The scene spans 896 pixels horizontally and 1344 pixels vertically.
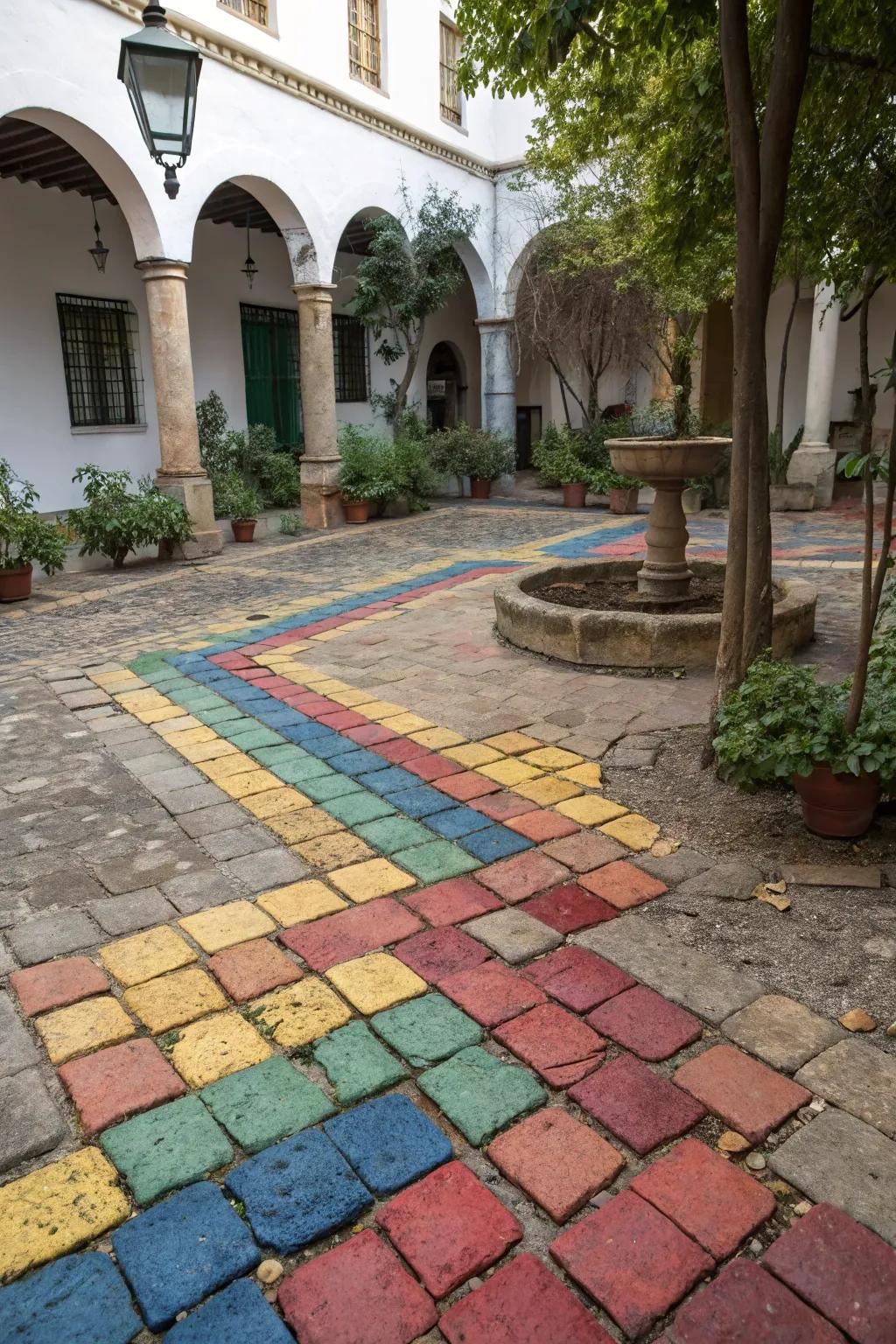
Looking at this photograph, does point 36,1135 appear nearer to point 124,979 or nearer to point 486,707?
point 124,979

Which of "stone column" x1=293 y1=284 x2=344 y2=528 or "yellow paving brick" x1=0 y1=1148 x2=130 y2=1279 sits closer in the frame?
"yellow paving brick" x1=0 y1=1148 x2=130 y2=1279

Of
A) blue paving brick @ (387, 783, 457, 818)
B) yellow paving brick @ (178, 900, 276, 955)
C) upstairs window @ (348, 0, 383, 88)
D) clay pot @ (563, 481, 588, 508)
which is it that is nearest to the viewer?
yellow paving brick @ (178, 900, 276, 955)

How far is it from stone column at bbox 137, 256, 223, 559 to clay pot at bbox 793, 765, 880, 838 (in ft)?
27.3

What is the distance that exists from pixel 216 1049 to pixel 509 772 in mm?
1941

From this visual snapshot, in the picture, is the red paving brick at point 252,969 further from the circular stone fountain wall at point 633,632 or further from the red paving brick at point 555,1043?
the circular stone fountain wall at point 633,632

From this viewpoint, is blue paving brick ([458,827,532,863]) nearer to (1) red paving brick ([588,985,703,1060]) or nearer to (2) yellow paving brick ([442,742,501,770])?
(2) yellow paving brick ([442,742,501,770])

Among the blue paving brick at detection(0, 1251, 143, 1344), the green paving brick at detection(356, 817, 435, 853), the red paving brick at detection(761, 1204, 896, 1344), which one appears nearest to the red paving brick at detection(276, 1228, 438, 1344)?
the blue paving brick at detection(0, 1251, 143, 1344)

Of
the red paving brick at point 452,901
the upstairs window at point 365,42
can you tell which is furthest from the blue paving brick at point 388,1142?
the upstairs window at point 365,42

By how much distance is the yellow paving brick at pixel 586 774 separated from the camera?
3.79 m

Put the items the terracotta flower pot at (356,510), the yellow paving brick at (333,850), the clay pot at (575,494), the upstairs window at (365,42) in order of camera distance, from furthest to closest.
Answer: the clay pot at (575,494) → the terracotta flower pot at (356,510) → the upstairs window at (365,42) → the yellow paving brick at (333,850)

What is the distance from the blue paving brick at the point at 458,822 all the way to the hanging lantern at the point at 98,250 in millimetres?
9848

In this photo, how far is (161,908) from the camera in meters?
2.91

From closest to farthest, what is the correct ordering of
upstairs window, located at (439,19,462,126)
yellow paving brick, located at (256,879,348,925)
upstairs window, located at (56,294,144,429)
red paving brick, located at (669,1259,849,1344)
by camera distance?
red paving brick, located at (669,1259,849,1344) → yellow paving brick, located at (256,879,348,925) → upstairs window, located at (56,294,144,429) → upstairs window, located at (439,19,462,126)

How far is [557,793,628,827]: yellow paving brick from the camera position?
3.46 meters
